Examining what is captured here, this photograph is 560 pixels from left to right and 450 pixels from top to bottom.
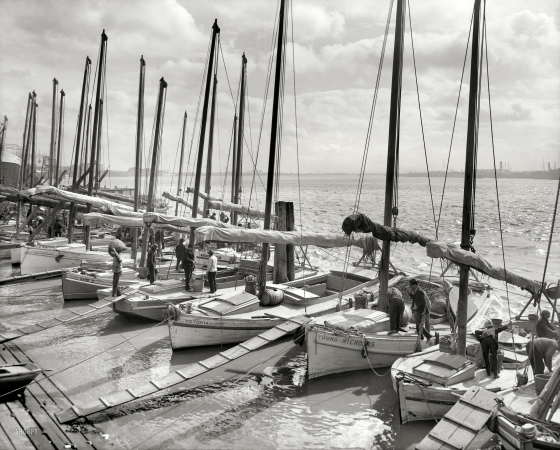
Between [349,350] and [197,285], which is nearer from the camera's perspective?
[349,350]

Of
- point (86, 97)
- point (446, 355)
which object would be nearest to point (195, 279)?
point (446, 355)

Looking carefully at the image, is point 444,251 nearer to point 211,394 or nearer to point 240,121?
point 211,394

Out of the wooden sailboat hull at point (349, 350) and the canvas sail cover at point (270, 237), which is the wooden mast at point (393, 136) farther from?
the wooden sailboat hull at point (349, 350)

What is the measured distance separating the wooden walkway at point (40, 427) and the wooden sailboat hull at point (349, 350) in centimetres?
592

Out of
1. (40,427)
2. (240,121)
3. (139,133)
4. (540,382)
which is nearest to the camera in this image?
(540,382)

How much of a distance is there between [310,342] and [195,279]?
310 inches

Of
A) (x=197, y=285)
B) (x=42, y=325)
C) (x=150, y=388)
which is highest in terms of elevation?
(x=197, y=285)

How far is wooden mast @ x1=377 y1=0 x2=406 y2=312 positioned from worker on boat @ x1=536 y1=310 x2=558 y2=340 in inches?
196

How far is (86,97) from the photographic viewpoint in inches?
1412

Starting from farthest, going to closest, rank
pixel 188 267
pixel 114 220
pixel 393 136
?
1. pixel 114 220
2. pixel 188 267
3. pixel 393 136

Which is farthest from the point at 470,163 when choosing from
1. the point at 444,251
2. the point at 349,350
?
the point at 349,350

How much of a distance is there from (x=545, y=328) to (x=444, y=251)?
11.2ft

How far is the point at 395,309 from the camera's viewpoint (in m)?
14.9

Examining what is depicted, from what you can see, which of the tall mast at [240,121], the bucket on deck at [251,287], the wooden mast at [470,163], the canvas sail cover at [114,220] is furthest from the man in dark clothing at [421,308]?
the tall mast at [240,121]
